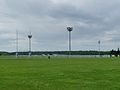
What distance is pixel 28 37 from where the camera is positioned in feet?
640

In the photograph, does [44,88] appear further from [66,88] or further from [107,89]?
[107,89]

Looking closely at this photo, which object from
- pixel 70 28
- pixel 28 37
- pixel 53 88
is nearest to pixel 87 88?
pixel 53 88

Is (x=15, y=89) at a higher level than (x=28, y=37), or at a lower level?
lower

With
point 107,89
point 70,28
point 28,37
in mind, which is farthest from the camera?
point 28,37

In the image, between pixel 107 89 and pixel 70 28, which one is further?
pixel 70 28

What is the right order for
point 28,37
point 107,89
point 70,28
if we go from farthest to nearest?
point 28,37, point 70,28, point 107,89

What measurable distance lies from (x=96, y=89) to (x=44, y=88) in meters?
3.40

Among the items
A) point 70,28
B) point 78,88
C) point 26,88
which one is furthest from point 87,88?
point 70,28

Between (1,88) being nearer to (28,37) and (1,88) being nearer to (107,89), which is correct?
(107,89)

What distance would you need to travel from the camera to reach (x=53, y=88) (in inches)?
947

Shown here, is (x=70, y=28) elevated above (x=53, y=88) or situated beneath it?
elevated above

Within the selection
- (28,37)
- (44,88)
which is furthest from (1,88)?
(28,37)

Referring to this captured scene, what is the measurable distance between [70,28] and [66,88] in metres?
144

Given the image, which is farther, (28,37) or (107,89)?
(28,37)
